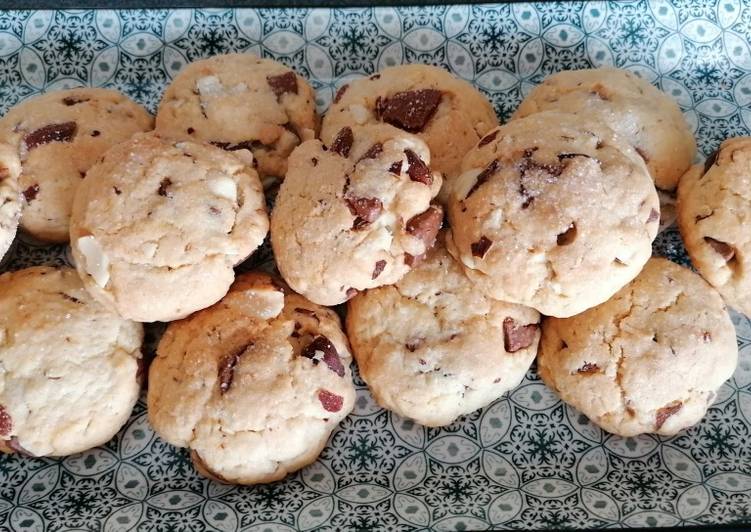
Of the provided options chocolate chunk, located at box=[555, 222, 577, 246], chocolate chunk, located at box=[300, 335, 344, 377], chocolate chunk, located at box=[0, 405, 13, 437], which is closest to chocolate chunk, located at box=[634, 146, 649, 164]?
chocolate chunk, located at box=[555, 222, 577, 246]

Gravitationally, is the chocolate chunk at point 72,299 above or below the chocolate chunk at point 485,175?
below

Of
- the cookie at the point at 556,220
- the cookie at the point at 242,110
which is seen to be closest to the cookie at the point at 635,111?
the cookie at the point at 556,220

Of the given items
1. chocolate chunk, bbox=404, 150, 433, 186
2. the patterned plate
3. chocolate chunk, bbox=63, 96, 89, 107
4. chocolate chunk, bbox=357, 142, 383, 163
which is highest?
chocolate chunk, bbox=357, 142, 383, 163

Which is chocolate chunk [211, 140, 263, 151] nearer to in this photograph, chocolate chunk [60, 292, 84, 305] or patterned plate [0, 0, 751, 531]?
patterned plate [0, 0, 751, 531]

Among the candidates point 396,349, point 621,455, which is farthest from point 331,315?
point 621,455

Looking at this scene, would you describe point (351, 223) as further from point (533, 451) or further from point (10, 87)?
point (10, 87)

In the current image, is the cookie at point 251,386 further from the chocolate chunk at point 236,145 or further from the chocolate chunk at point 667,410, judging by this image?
the chocolate chunk at point 667,410

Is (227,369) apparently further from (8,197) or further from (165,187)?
(8,197)
